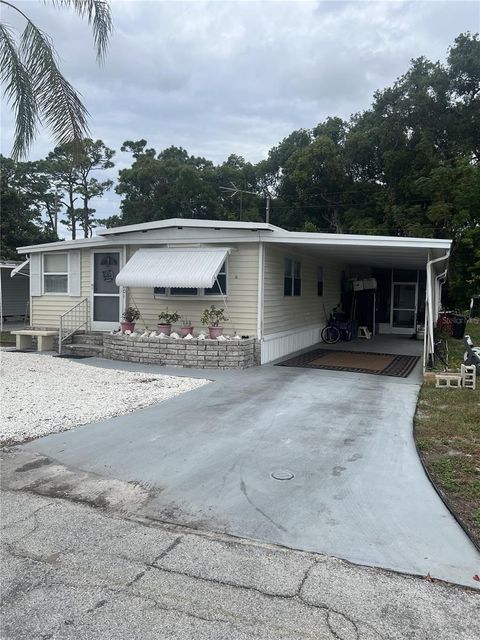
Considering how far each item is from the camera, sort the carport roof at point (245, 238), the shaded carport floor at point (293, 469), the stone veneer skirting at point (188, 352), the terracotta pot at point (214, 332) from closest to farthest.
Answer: the shaded carport floor at point (293, 469)
the carport roof at point (245, 238)
the stone veneer skirting at point (188, 352)
the terracotta pot at point (214, 332)

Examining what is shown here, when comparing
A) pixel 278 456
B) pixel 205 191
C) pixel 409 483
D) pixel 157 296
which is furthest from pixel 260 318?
pixel 205 191

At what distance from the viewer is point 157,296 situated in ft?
34.3

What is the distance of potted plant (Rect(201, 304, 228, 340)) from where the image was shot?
9484 millimetres

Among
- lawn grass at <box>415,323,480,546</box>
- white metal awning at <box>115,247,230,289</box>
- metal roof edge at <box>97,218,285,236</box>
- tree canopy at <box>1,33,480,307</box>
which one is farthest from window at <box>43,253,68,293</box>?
tree canopy at <box>1,33,480,307</box>

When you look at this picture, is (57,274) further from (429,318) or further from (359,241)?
(429,318)

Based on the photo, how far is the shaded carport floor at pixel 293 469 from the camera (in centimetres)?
302

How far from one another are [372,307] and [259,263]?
825 centimetres

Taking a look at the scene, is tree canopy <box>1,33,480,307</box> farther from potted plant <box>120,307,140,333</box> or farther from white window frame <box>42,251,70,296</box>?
white window frame <box>42,251,70,296</box>

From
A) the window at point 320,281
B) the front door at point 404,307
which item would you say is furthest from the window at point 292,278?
the front door at point 404,307

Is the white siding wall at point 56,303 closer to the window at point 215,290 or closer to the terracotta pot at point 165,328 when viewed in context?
the window at point 215,290

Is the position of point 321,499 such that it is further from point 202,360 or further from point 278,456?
point 202,360

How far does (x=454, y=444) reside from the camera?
4875 mm

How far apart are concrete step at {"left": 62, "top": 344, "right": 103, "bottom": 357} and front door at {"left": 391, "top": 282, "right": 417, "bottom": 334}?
406 inches

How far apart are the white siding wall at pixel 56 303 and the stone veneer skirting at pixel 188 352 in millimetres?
2289
